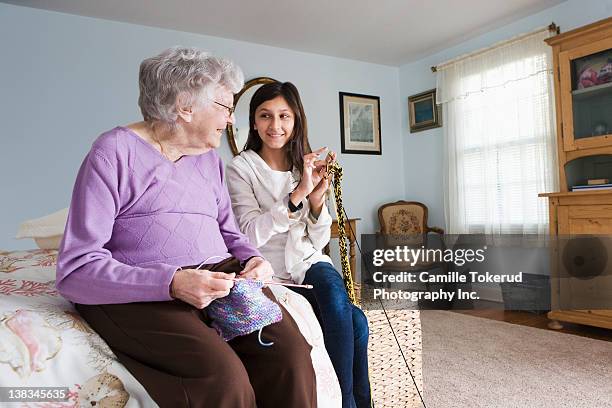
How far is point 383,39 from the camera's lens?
4414 mm

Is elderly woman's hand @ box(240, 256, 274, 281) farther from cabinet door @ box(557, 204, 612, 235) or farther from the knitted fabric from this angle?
cabinet door @ box(557, 204, 612, 235)

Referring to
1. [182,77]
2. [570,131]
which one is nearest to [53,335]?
[182,77]

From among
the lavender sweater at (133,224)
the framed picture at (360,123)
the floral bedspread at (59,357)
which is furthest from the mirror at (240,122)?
the floral bedspread at (59,357)

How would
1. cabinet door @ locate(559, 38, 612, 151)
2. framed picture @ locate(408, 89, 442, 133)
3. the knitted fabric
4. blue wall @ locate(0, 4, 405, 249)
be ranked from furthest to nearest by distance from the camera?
framed picture @ locate(408, 89, 442, 133) < blue wall @ locate(0, 4, 405, 249) < cabinet door @ locate(559, 38, 612, 151) < the knitted fabric

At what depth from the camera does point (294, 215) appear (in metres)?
1.73

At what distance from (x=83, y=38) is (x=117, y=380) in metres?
3.36

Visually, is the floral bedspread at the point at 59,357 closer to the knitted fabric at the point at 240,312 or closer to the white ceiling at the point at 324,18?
the knitted fabric at the point at 240,312

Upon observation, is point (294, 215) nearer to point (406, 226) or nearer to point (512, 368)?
point (512, 368)

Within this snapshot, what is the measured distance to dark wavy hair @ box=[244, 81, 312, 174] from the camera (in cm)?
188

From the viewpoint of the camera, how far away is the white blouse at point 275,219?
1.69 metres

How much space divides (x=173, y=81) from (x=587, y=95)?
9.98 feet

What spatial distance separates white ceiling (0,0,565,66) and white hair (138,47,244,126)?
96.1 inches

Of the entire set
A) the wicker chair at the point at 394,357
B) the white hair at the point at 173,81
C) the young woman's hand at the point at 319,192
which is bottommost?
the wicker chair at the point at 394,357

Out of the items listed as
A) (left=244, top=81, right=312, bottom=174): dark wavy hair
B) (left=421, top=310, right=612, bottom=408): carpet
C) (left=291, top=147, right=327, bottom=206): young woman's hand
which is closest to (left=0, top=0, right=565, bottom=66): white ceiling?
(left=244, top=81, right=312, bottom=174): dark wavy hair
